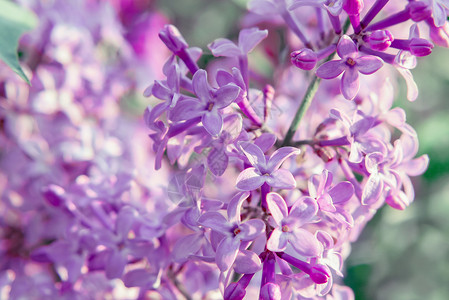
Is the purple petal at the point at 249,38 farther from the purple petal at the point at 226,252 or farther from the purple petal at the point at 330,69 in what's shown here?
the purple petal at the point at 226,252

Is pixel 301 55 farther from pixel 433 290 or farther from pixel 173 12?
pixel 173 12

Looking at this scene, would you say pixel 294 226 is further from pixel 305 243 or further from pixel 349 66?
pixel 349 66

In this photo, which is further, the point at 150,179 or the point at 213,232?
the point at 150,179

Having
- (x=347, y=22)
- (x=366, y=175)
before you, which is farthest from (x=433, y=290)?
(x=347, y=22)

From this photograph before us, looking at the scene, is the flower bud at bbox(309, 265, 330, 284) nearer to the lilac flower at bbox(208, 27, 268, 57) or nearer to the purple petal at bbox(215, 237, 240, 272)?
the purple petal at bbox(215, 237, 240, 272)

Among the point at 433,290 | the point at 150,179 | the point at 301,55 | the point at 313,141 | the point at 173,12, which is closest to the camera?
the point at 301,55

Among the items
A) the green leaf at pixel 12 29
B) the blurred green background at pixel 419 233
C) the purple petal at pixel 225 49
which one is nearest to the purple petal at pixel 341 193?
the purple petal at pixel 225 49
